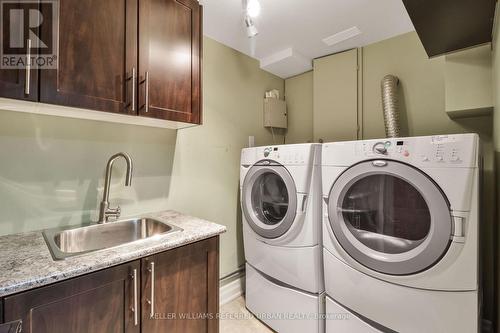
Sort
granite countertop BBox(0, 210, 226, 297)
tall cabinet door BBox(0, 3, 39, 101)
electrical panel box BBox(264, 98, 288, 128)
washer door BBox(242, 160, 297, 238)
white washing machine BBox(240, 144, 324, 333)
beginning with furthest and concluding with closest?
1. electrical panel box BBox(264, 98, 288, 128)
2. washer door BBox(242, 160, 297, 238)
3. white washing machine BBox(240, 144, 324, 333)
4. tall cabinet door BBox(0, 3, 39, 101)
5. granite countertop BBox(0, 210, 226, 297)

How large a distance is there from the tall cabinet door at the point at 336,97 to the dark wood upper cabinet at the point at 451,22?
72 cm

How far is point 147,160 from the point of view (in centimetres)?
165

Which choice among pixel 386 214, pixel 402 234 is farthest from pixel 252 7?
pixel 402 234

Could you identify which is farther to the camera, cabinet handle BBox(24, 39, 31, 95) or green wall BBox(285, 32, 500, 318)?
green wall BBox(285, 32, 500, 318)

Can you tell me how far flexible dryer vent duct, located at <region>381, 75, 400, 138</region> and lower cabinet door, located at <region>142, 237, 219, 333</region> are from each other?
1.51 metres

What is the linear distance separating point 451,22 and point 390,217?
3.49 ft

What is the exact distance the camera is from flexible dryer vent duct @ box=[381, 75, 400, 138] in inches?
70.3

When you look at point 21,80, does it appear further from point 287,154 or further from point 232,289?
point 232,289

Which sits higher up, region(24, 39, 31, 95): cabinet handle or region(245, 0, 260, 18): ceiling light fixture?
region(245, 0, 260, 18): ceiling light fixture

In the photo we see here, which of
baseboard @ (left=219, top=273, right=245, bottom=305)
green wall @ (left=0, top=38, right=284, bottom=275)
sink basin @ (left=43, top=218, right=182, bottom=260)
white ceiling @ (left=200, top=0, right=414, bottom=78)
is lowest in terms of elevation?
baseboard @ (left=219, top=273, right=245, bottom=305)

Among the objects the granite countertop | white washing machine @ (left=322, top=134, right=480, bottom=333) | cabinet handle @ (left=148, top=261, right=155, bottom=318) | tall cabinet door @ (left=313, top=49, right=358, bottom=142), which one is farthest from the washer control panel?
cabinet handle @ (left=148, top=261, right=155, bottom=318)

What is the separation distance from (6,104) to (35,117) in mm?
173

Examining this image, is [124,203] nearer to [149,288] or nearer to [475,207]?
[149,288]

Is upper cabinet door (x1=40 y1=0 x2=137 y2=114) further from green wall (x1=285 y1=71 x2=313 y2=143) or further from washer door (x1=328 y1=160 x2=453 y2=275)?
green wall (x1=285 y1=71 x2=313 y2=143)
